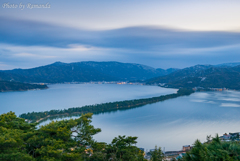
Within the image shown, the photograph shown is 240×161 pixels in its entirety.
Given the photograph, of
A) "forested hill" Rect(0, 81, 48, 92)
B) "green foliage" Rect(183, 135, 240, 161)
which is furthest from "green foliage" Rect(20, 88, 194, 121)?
"forested hill" Rect(0, 81, 48, 92)

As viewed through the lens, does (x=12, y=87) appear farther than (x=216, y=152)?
Yes

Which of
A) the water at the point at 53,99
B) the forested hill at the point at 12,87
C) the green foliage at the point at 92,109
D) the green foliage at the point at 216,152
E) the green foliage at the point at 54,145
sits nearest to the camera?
the green foliage at the point at 216,152

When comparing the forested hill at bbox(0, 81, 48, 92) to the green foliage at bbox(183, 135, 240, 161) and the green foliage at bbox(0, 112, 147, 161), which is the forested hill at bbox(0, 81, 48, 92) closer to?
the green foliage at bbox(0, 112, 147, 161)

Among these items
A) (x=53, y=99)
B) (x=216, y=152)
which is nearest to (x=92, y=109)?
(x=53, y=99)

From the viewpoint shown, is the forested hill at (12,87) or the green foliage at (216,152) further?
the forested hill at (12,87)

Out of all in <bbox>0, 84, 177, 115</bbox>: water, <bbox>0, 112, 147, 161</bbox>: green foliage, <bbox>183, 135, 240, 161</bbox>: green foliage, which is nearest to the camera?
<bbox>183, 135, 240, 161</bbox>: green foliage

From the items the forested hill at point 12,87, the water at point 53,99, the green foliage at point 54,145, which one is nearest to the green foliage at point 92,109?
the water at point 53,99

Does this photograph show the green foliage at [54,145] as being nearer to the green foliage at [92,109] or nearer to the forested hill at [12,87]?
the green foliage at [92,109]

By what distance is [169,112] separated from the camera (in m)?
24.4

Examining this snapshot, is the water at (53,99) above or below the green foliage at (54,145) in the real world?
below

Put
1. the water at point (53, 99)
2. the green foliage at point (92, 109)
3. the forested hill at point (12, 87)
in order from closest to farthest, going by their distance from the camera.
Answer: the green foliage at point (92, 109)
the water at point (53, 99)
the forested hill at point (12, 87)

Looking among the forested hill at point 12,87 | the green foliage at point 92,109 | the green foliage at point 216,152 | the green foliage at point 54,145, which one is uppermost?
the forested hill at point 12,87

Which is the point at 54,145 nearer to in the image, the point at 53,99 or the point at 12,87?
the point at 53,99

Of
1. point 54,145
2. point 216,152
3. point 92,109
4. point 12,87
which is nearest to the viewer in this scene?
point 216,152
